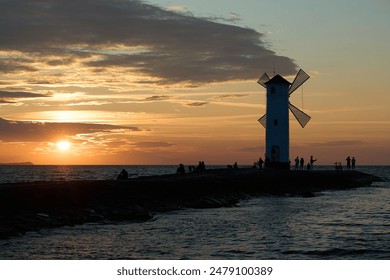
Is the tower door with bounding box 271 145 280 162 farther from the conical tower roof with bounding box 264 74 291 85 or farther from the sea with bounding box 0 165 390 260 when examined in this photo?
the sea with bounding box 0 165 390 260

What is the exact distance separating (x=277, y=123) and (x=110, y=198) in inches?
1473

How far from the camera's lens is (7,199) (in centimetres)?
3050

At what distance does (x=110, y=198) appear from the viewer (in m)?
35.3

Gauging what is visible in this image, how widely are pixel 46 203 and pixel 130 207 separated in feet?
16.6

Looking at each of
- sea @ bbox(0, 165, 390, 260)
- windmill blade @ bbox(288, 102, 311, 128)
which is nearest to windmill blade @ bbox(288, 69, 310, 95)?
windmill blade @ bbox(288, 102, 311, 128)

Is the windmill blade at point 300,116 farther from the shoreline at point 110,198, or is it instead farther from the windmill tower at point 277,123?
the shoreline at point 110,198

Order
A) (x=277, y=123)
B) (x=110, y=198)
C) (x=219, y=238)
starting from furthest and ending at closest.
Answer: (x=277, y=123), (x=110, y=198), (x=219, y=238)

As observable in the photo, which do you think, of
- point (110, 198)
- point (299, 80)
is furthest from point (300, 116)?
point (110, 198)

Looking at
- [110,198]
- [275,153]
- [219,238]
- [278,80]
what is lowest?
[219,238]

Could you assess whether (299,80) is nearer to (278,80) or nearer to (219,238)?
(278,80)

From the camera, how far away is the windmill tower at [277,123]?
6931cm

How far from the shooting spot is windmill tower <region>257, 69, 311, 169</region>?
69.3 meters

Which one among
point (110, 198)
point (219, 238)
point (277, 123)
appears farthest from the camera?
point (277, 123)
